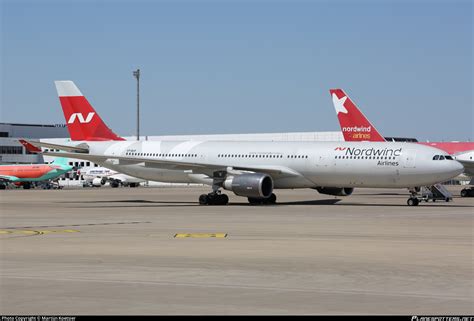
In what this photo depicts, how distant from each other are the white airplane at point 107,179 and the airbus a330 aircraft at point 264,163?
59.2 meters

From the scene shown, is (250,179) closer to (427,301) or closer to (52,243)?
(52,243)

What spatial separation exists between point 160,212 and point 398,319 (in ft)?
103

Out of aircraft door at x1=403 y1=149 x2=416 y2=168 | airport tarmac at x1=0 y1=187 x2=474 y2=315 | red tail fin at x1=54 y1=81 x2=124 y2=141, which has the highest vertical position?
red tail fin at x1=54 y1=81 x2=124 y2=141

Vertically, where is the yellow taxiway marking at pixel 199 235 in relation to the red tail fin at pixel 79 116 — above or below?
below

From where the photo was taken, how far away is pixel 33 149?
53281mm

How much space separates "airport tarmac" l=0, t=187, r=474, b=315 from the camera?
43.8 feet

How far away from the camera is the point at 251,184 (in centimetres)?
4775

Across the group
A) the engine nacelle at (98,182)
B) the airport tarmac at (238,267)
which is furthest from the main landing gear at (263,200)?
the engine nacelle at (98,182)

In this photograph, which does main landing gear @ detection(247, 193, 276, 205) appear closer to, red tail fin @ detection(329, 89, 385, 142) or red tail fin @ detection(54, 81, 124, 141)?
red tail fin @ detection(54, 81, 124, 141)

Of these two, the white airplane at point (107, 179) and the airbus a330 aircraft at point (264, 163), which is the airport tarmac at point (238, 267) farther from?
the white airplane at point (107, 179)

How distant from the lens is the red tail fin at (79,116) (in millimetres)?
59031

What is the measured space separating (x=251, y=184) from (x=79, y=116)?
17.0 m

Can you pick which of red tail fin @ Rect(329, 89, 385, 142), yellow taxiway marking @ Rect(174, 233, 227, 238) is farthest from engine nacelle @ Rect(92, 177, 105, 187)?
yellow taxiway marking @ Rect(174, 233, 227, 238)

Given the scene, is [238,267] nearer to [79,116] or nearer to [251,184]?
[251,184]
